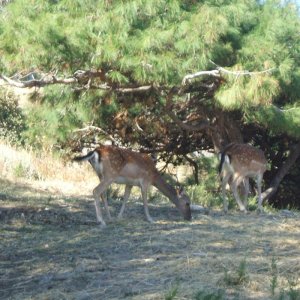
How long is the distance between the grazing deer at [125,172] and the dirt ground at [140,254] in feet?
0.93

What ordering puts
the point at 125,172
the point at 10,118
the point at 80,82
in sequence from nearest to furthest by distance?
the point at 125,172 → the point at 80,82 → the point at 10,118

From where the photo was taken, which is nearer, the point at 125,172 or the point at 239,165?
the point at 125,172

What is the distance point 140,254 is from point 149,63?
2985mm

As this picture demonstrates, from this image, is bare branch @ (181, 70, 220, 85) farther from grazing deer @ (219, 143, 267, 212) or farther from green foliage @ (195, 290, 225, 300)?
green foliage @ (195, 290, 225, 300)

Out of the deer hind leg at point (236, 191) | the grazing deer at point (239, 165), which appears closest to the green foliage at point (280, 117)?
the grazing deer at point (239, 165)

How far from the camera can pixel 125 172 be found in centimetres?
1223

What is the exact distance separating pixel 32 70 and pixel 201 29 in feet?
9.58

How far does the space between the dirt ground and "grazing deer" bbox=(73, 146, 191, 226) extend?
0.28 metres

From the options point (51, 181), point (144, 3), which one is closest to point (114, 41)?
point (144, 3)

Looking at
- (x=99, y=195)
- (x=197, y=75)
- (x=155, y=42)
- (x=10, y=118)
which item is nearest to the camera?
(x=155, y=42)

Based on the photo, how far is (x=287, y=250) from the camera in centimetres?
914

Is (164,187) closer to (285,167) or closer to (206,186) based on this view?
(206,186)

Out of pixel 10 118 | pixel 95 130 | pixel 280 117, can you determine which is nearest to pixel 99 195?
pixel 280 117

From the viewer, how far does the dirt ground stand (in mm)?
7125
